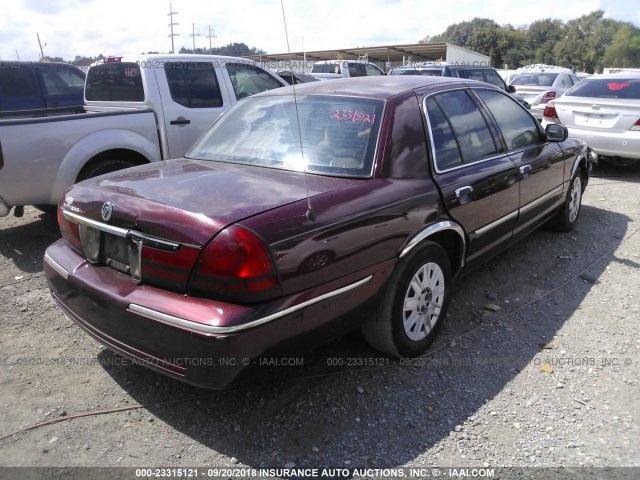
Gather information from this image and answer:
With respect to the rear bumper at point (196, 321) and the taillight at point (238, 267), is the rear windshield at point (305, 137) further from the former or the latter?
the taillight at point (238, 267)

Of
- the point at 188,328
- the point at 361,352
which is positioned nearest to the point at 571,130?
the point at 361,352

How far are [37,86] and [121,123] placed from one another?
5261 millimetres

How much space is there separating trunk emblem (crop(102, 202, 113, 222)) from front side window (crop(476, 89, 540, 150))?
2.81m

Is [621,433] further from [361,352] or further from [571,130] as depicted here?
[571,130]

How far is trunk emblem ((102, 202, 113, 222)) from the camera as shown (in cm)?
258

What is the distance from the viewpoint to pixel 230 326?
2.16m

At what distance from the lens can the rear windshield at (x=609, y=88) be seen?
813 centimetres

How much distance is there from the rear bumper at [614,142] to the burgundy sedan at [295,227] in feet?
15.4

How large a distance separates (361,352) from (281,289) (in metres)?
1.17

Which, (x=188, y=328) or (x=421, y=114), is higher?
(x=421, y=114)

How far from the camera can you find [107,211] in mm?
2598

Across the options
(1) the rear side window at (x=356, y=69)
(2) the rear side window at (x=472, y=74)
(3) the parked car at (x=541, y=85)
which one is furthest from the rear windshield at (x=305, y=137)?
(1) the rear side window at (x=356, y=69)

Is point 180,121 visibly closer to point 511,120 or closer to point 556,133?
point 511,120

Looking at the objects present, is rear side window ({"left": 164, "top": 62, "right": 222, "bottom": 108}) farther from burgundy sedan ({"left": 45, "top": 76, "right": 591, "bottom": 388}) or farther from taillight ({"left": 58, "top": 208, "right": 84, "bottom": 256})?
taillight ({"left": 58, "top": 208, "right": 84, "bottom": 256})
